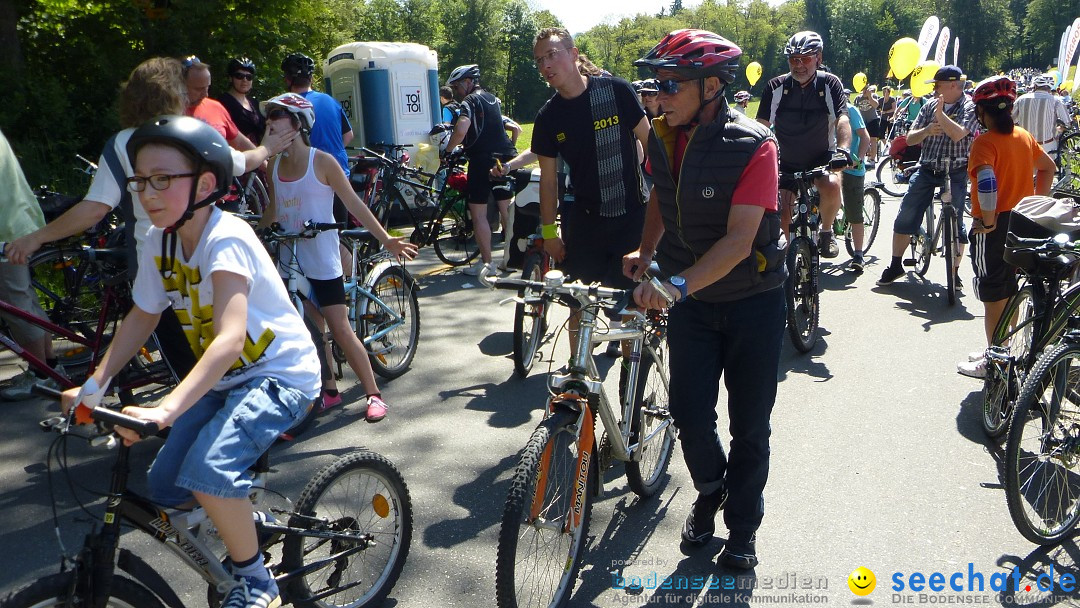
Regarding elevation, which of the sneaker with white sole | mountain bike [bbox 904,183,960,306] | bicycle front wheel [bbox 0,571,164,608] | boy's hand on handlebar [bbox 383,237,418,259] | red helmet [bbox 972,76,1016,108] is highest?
red helmet [bbox 972,76,1016,108]

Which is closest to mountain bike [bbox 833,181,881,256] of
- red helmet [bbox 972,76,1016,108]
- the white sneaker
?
the white sneaker

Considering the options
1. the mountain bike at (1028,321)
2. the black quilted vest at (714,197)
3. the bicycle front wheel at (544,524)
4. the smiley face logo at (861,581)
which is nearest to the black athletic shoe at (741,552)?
the smiley face logo at (861,581)

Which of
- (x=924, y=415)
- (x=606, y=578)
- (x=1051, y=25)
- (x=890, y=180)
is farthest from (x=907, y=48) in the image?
(x=1051, y=25)

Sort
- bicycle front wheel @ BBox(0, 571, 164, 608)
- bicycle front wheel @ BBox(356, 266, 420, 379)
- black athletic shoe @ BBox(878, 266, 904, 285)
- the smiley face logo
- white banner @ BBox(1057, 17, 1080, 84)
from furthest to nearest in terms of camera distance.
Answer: white banner @ BBox(1057, 17, 1080, 84) < black athletic shoe @ BBox(878, 266, 904, 285) < bicycle front wheel @ BBox(356, 266, 420, 379) < the smiley face logo < bicycle front wheel @ BBox(0, 571, 164, 608)

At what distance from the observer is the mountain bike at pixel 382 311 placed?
596 centimetres

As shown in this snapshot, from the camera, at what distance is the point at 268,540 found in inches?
118

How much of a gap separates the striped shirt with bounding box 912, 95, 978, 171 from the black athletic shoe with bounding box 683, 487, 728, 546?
5.42 meters

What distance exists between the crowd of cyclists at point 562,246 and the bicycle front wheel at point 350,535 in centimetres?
34

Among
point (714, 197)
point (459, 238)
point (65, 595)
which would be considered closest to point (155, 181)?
point (65, 595)

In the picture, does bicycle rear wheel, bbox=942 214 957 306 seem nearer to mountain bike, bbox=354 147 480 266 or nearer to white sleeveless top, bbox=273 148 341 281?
mountain bike, bbox=354 147 480 266

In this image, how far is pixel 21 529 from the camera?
4164 mm

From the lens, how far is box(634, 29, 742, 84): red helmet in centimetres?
337

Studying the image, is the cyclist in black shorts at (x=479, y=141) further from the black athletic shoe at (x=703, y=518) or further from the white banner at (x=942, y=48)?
the white banner at (x=942, y=48)

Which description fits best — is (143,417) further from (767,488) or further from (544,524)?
(767,488)
